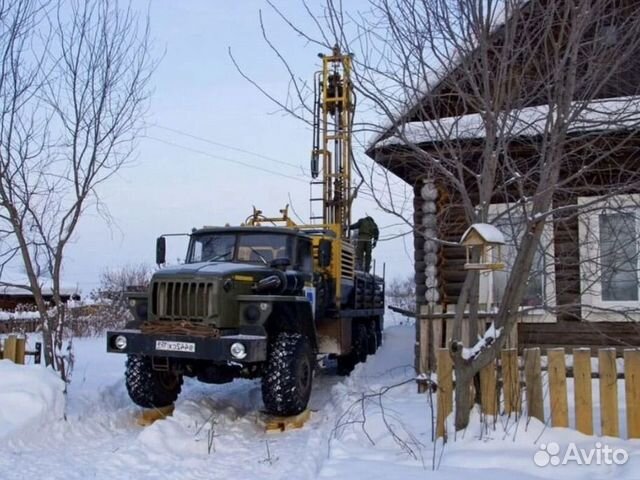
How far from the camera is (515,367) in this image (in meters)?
5.62

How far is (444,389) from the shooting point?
220 inches

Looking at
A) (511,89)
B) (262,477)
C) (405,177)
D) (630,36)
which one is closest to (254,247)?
(405,177)

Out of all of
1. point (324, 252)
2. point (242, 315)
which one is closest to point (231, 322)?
point (242, 315)

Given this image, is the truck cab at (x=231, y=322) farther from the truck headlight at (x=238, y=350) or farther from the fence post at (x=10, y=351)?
the fence post at (x=10, y=351)

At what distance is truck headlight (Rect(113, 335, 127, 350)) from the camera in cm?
734

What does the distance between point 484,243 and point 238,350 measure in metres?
2.99

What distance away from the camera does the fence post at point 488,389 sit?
214 inches

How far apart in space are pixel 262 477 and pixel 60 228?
4761 mm

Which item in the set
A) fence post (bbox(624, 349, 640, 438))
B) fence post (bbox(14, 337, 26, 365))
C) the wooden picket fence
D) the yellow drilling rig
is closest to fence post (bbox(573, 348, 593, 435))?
the wooden picket fence

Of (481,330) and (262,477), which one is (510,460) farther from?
(481,330)

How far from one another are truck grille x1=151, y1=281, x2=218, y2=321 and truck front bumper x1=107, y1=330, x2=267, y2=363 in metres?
0.33

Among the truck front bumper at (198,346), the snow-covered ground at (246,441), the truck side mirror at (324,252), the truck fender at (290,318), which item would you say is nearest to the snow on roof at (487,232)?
the snow-covered ground at (246,441)

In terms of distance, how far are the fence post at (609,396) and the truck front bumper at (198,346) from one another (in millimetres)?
3338

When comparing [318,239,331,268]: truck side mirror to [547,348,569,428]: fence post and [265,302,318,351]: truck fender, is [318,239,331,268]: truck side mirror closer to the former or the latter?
[265,302,318,351]: truck fender
